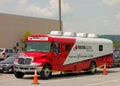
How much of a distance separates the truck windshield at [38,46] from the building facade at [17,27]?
5813cm

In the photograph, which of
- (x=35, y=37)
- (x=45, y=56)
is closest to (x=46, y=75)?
(x=45, y=56)

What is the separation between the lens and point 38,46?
78.5 ft

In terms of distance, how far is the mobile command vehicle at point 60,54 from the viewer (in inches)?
896

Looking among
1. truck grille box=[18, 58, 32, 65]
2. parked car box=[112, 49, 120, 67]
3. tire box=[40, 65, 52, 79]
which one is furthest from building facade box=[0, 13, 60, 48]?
tire box=[40, 65, 52, 79]

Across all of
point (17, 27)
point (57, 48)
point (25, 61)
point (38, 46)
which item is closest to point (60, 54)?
point (57, 48)

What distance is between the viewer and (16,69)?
75.9ft

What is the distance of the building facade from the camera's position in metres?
82.8

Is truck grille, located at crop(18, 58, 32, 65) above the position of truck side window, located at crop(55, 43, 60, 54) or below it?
below

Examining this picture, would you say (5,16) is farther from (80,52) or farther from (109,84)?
(109,84)

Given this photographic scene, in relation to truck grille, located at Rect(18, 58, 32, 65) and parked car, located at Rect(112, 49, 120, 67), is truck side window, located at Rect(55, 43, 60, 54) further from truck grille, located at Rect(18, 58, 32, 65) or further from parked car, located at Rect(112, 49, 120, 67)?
parked car, located at Rect(112, 49, 120, 67)

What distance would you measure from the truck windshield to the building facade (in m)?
58.1

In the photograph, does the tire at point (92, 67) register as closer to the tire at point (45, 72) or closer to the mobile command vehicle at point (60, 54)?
the mobile command vehicle at point (60, 54)

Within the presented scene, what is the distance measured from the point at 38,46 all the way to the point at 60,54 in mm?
1505

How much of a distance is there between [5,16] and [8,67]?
2239 inches
